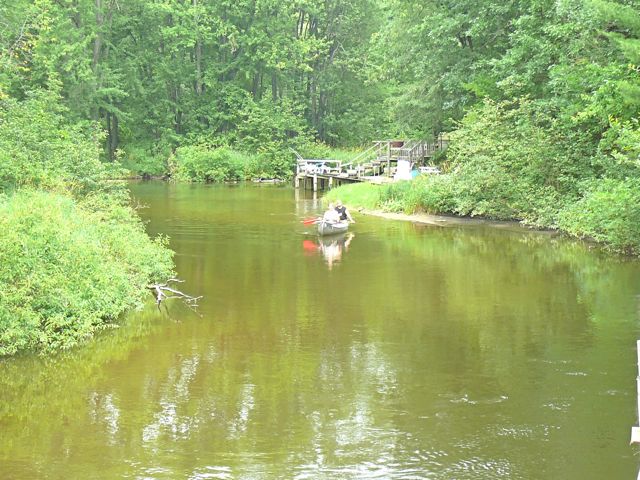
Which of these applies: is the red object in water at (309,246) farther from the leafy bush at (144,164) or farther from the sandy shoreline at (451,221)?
the leafy bush at (144,164)

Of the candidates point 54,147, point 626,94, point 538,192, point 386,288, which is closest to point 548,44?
point 538,192

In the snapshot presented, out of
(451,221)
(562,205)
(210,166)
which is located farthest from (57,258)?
(210,166)

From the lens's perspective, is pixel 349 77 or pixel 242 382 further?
pixel 349 77

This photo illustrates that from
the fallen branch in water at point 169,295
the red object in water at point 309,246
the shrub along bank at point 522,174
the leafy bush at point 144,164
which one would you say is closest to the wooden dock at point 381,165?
the shrub along bank at point 522,174

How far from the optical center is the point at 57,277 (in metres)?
13.3

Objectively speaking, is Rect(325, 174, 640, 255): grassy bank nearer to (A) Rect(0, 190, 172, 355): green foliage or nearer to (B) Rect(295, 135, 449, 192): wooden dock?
(B) Rect(295, 135, 449, 192): wooden dock

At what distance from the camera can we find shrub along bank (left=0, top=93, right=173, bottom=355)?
12.8 m

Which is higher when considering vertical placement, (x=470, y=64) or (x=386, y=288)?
(x=470, y=64)

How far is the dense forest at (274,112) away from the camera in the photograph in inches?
611

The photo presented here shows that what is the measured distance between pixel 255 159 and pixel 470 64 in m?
23.2

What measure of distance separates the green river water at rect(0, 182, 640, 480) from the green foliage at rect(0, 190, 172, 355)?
417mm

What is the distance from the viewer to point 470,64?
119 feet

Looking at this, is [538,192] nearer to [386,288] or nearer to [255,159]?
[386,288]

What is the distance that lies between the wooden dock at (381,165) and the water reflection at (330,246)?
11858 millimetres
